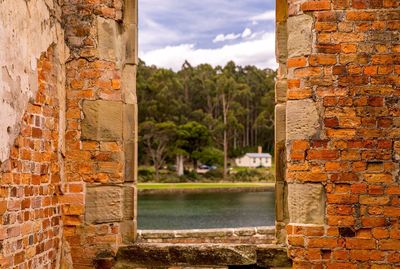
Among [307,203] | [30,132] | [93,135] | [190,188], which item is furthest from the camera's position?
[190,188]

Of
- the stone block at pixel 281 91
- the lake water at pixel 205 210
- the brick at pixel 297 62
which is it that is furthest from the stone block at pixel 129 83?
the lake water at pixel 205 210

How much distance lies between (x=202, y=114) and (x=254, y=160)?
8895mm

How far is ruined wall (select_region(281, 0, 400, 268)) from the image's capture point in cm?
427

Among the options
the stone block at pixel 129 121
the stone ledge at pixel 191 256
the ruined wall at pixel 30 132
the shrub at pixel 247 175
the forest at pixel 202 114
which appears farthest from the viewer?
the shrub at pixel 247 175

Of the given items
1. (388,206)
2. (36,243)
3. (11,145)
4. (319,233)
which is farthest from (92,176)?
(388,206)

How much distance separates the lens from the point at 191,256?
4777 mm

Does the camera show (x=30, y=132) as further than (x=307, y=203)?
No

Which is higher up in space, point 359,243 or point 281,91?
point 281,91

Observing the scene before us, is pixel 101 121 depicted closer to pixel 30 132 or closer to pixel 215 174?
pixel 30 132

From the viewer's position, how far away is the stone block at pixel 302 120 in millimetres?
4387

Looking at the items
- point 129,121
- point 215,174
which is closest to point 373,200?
point 129,121

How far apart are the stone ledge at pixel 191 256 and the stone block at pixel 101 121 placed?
3.32ft

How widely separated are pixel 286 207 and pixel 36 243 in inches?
84.1

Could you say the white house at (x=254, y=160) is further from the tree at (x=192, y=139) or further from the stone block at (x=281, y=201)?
the stone block at (x=281, y=201)
